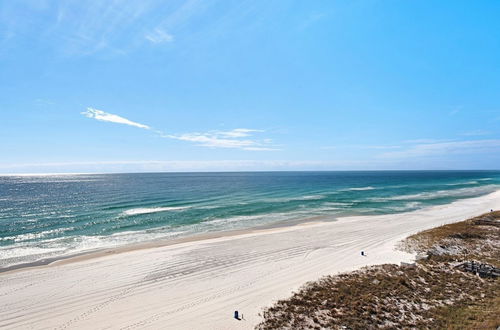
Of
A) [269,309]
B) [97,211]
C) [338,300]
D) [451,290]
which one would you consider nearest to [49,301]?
[269,309]

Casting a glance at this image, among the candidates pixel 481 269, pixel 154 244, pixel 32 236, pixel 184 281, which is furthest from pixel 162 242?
pixel 481 269

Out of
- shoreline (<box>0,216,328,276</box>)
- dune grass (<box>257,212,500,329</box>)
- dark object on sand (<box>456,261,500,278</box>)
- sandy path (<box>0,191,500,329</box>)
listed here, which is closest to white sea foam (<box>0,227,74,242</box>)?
shoreline (<box>0,216,328,276</box>)

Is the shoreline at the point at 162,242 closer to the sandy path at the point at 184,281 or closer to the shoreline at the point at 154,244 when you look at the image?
the shoreline at the point at 154,244

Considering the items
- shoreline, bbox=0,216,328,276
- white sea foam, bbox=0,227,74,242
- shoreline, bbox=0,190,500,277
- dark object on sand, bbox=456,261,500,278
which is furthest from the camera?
white sea foam, bbox=0,227,74,242

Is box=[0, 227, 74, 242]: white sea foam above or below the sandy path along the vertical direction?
below

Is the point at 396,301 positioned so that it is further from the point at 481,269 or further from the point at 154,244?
the point at 154,244

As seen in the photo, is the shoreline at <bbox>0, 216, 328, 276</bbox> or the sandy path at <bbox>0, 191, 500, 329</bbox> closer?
the sandy path at <bbox>0, 191, 500, 329</bbox>

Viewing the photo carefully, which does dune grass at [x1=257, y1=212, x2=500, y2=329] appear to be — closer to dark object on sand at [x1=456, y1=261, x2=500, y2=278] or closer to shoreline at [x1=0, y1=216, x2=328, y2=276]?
dark object on sand at [x1=456, y1=261, x2=500, y2=278]

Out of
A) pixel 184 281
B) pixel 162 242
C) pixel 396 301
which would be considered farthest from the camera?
pixel 162 242

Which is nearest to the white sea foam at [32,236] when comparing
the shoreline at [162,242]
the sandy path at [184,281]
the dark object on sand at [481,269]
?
the shoreline at [162,242]
